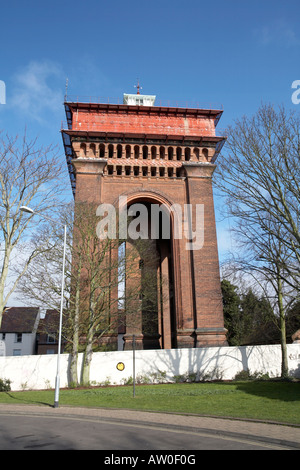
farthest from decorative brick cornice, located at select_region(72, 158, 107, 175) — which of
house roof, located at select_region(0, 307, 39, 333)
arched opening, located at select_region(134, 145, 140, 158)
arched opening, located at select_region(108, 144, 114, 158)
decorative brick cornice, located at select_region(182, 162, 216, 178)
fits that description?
house roof, located at select_region(0, 307, 39, 333)

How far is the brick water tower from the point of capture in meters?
24.2

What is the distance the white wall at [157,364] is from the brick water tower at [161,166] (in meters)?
2.65

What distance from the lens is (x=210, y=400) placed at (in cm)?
1334

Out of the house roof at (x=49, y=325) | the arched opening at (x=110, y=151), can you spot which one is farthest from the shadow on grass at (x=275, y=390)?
the arched opening at (x=110, y=151)

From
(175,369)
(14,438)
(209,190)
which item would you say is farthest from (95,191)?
(14,438)

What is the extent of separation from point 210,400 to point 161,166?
17659 millimetres

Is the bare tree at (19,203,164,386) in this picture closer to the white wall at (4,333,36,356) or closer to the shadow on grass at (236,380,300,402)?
the shadow on grass at (236,380,300,402)

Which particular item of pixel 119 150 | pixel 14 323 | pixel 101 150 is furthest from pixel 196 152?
pixel 14 323

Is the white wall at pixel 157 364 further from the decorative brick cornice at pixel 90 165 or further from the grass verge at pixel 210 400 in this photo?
the decorative brick cornice at pixel 90 165

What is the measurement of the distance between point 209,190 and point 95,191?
843 cm

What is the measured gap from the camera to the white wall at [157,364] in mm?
20359

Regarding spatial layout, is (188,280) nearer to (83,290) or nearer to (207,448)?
(83,290)

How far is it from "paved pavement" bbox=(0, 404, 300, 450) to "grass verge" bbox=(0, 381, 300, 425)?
537mm

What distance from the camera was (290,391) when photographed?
14961 mm
